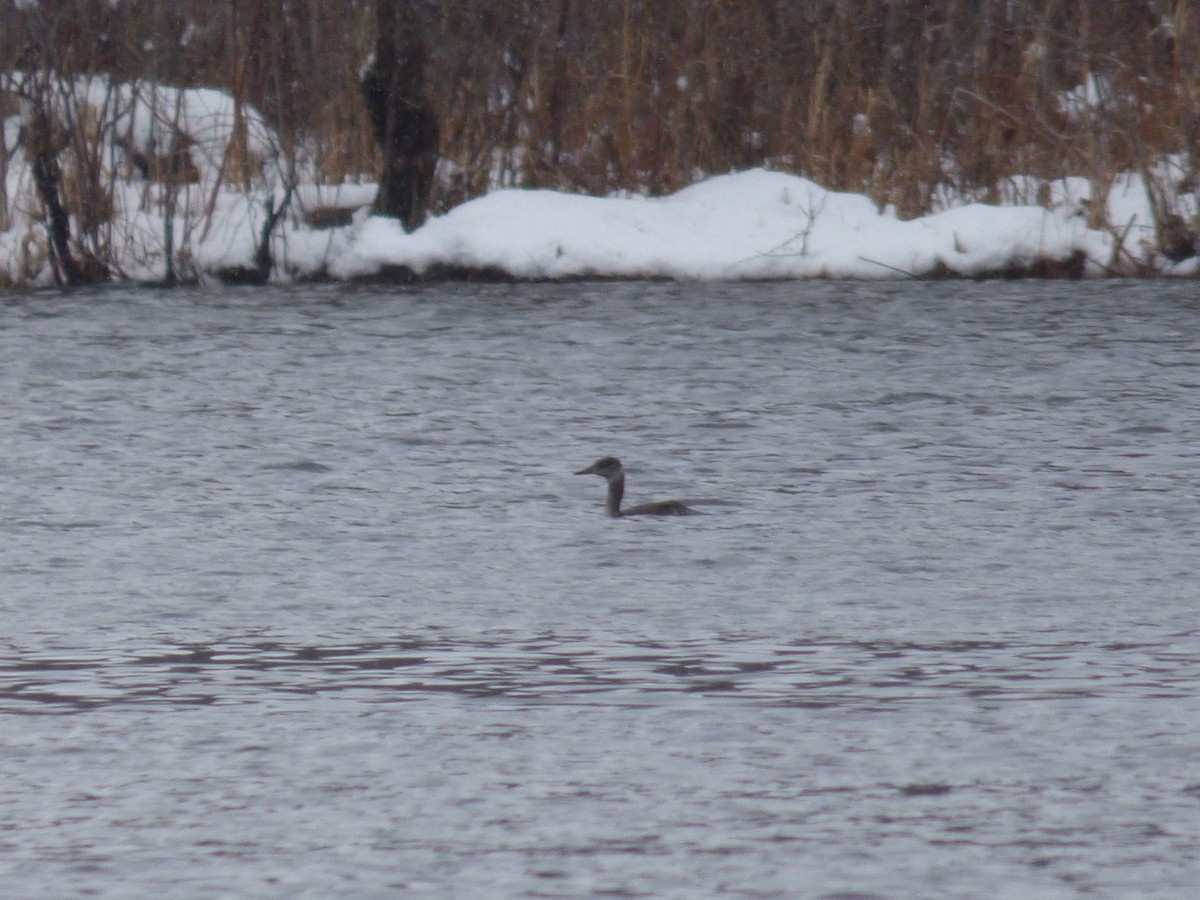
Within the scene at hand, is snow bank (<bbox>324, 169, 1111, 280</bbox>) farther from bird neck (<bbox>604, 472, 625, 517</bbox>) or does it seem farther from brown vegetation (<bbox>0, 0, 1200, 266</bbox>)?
bird neck (<bbox>604, 472, 625, 517</bbox>)

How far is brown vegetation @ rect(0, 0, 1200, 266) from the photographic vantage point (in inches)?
824

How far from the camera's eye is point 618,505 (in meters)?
10.2

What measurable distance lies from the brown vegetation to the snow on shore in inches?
20.2

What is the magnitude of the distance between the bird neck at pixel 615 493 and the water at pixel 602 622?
0.13 meters

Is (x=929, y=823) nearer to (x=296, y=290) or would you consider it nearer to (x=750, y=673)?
(x=750, y=673)

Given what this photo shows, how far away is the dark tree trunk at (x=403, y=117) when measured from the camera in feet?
68.7

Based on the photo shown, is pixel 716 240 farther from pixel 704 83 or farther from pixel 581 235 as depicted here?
pixel 704 83

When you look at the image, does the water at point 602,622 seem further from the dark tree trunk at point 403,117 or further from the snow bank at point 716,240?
the dark tree trunk at point 403,117

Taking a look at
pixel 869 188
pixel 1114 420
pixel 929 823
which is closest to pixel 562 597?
pixel 929 823

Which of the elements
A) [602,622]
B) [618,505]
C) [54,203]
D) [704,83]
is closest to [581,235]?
[704,83]

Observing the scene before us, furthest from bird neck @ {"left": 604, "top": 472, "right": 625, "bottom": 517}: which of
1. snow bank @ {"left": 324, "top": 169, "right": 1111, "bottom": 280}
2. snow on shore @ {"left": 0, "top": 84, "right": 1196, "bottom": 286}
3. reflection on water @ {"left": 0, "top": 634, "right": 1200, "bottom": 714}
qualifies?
snow bank @ {"left": 324, "top": 169, "right": 1111, "bottom": 280}

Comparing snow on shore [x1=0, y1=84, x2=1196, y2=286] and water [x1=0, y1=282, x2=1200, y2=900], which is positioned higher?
snow on shore [x1=0, y1=84, x2=1196, y2=286]

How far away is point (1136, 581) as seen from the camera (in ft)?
27.6

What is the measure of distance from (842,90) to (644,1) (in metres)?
1.93
